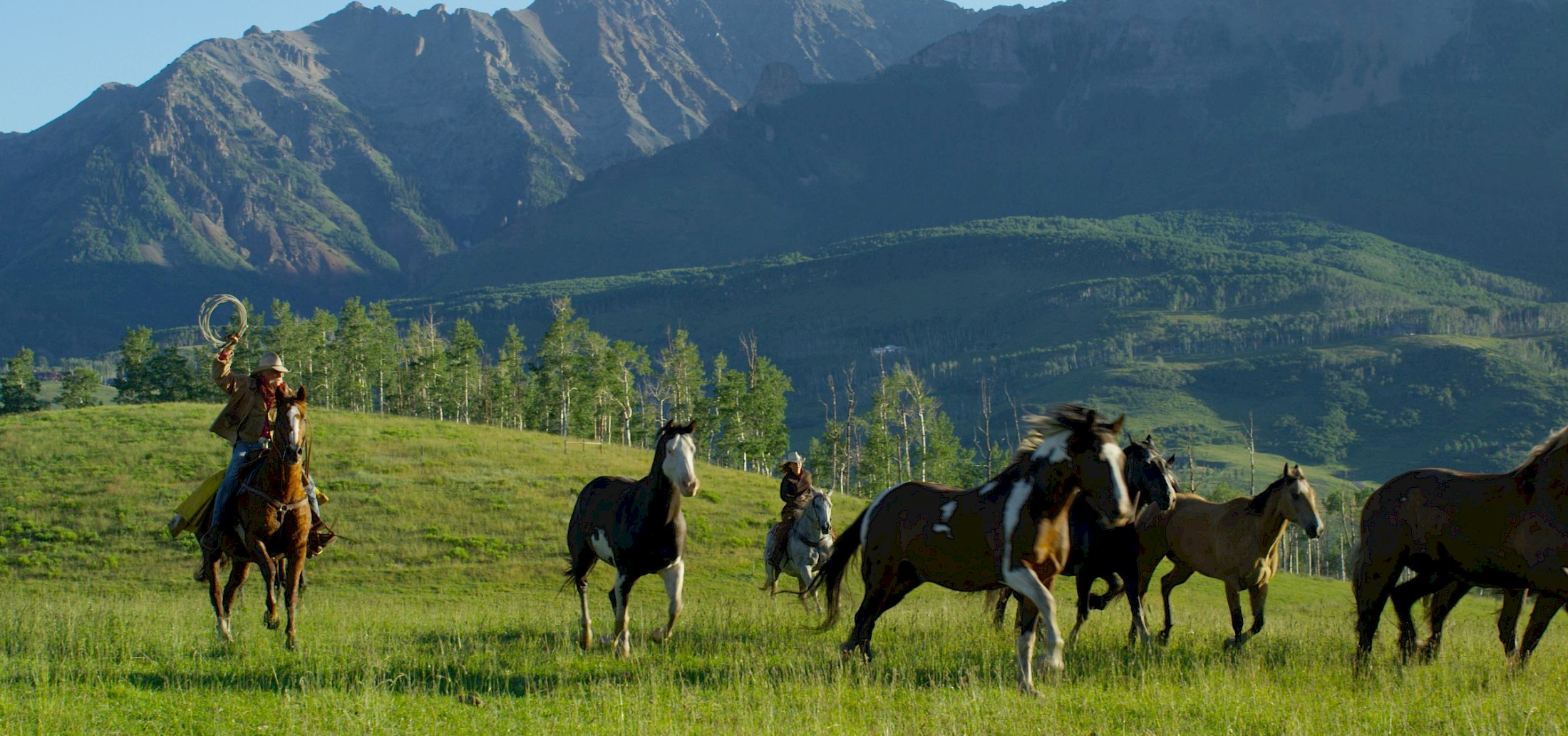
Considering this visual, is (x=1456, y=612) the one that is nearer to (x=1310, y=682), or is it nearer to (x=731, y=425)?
(x=1310, y=682)

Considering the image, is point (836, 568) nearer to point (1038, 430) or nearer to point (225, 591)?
point (1038, 430)

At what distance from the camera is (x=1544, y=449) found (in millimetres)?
12523

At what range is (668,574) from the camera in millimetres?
15414

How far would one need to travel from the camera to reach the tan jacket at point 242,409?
628 inches

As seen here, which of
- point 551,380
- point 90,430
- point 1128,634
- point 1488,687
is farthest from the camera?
point 551,380

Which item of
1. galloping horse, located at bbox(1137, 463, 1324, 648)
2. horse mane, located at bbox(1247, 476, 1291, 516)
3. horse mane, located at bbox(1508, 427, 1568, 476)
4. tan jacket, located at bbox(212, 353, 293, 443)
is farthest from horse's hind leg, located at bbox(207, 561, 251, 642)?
horse mane, located at bbox(1508, 427, 1568, 476)

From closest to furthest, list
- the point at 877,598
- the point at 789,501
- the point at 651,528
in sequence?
the point at 877,598 → the point at 651,528 → the point at 789,501

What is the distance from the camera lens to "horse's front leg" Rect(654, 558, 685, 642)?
15.3m

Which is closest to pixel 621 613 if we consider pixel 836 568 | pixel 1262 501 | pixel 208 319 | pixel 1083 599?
pixel 836 568

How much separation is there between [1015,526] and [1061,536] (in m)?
0.58

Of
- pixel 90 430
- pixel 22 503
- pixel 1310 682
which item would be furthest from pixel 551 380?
pixel 1310 682

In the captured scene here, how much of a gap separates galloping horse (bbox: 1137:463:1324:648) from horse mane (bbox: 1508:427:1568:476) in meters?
3.48

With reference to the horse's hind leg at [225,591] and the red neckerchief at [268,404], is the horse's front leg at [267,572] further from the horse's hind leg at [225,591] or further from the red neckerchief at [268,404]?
the red neckerchief at [268,404]

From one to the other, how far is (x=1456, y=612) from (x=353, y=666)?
3879 cm
